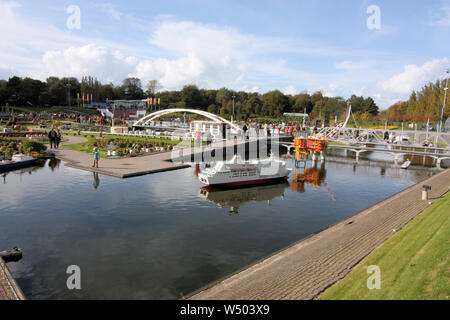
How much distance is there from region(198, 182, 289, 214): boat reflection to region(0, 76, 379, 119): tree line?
261 ft

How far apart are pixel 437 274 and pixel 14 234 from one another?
16769mm

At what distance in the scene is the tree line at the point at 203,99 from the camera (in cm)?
11188

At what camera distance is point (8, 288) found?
9195 millimetres

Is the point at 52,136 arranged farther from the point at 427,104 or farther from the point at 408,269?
the point at 427,104

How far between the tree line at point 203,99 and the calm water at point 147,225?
82029 mm

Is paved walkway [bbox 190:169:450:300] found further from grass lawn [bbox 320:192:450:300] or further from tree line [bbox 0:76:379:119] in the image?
tree line [bbox 0:76:379:119]

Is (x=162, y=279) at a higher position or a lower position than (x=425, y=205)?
lower

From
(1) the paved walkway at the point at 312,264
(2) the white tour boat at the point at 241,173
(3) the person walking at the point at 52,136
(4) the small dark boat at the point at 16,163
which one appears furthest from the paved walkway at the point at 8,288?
(3) the person walking at the point at 52,136

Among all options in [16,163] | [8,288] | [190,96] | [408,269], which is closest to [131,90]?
[190,96]

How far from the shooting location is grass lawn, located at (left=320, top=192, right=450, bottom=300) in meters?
7.77

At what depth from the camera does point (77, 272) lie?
11.0m

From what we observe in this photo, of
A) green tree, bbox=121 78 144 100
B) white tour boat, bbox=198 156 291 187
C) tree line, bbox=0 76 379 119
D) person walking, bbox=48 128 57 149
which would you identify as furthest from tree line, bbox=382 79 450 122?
green tree, bbox=121 78 144 100

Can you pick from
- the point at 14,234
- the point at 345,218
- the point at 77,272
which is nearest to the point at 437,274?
the point at 345,218
